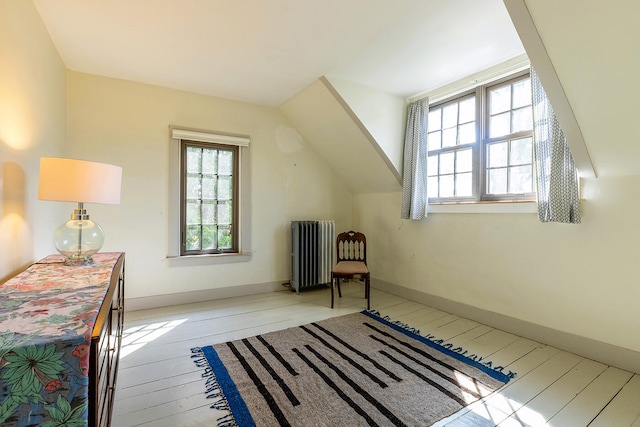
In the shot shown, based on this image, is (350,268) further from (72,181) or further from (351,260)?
(72,181)

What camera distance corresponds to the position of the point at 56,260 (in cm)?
182

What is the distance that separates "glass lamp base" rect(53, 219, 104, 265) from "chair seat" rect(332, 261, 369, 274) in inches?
88.6

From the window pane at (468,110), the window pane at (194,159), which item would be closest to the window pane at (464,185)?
the window pane at (468,110)

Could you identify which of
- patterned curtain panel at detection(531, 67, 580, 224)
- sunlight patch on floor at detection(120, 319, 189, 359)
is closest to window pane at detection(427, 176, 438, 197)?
patterned curtain panel at detection(531, 67, 580, 224)

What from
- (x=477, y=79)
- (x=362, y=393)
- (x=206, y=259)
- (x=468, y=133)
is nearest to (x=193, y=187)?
(x=206, y=259)

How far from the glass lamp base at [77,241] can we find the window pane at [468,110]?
3421 millimetres

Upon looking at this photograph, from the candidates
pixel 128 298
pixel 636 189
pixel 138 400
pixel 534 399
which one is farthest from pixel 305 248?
pixel 636 189

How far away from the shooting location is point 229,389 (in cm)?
180

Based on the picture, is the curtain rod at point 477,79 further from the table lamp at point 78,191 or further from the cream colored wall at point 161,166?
the table lamp at point 78,191

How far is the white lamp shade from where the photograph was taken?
1.57m

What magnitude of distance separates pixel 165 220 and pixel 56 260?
1426mm

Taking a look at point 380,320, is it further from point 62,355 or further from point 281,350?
point 62,355

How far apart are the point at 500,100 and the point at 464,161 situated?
2.13ft

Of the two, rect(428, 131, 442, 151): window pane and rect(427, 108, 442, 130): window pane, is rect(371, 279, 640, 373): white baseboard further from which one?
rect(427, 108, 442, 130): window pane
